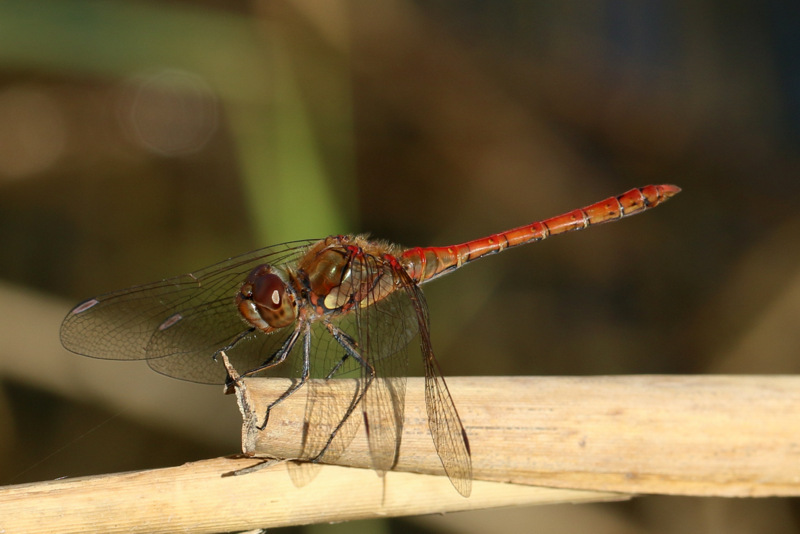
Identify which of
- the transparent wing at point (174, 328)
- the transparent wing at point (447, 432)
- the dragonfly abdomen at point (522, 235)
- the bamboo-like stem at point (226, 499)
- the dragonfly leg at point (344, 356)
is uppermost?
the dragonfly abdomen at point (522, 235)

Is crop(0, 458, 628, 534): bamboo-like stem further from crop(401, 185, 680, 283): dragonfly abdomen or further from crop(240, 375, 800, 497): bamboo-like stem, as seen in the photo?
crop(401, 185, 680, 283): dragonfly abdomen

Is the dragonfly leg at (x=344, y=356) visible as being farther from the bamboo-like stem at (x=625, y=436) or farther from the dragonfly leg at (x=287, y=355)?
the bamboo-like stem at (x=625, y=436)

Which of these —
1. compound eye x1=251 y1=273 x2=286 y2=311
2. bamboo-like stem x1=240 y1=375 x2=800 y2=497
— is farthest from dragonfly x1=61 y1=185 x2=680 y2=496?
bamboo-like stem x1=240 y1=375 x2=800 y2=497

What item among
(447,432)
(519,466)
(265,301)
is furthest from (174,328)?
(519,466)

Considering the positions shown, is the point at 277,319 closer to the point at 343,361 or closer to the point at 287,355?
the point at 287,355

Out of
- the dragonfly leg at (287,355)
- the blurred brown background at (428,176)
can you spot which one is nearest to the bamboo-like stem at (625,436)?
the dragonfly leg at (287,355)

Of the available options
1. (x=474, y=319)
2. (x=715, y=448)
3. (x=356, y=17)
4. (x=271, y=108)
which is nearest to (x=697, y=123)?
(x=474, y=319)

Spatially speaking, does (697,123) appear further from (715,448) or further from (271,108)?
(715,448)

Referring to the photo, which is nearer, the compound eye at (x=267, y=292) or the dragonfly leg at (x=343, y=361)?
the dragonfly leg at (x=343, y=361)
